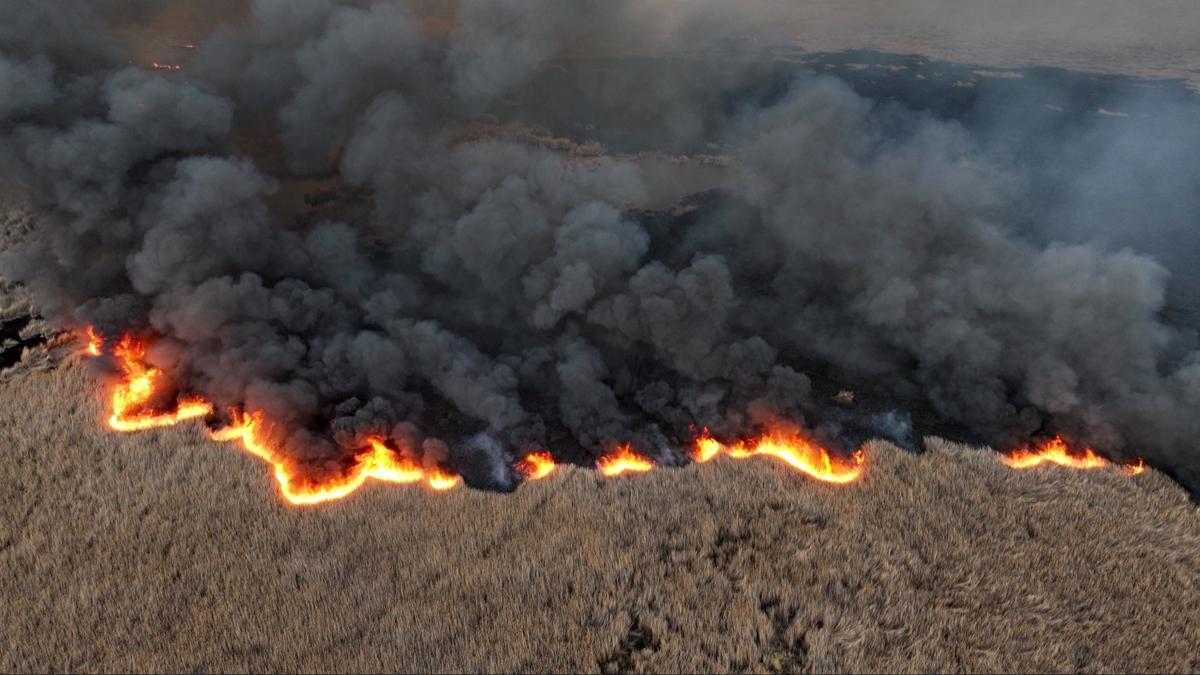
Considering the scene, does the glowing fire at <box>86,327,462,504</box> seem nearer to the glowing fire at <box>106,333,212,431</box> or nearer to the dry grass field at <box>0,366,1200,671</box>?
the glowing fire at <box>106,333,212,431</box>

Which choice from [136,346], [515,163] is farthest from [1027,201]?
[136,346]

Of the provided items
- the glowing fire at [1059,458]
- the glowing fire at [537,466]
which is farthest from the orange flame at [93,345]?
the glowing fire at [1059,458]

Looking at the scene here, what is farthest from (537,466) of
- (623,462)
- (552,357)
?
(552,357)

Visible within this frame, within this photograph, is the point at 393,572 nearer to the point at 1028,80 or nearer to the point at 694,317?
the point at 694,317

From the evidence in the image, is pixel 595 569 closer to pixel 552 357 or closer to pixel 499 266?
pixel 552 357

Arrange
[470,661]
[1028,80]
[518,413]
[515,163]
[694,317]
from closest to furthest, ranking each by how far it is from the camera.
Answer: [470,661] < [518,413] < [694,317] < [515,163] < [1028,80]

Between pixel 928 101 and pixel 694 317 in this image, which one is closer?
pixel 694 317

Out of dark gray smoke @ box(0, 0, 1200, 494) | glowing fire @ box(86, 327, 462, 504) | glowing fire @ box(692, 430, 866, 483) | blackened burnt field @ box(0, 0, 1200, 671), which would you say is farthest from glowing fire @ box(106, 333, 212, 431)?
glowing fire @ box(692, 430, 866, 483)
